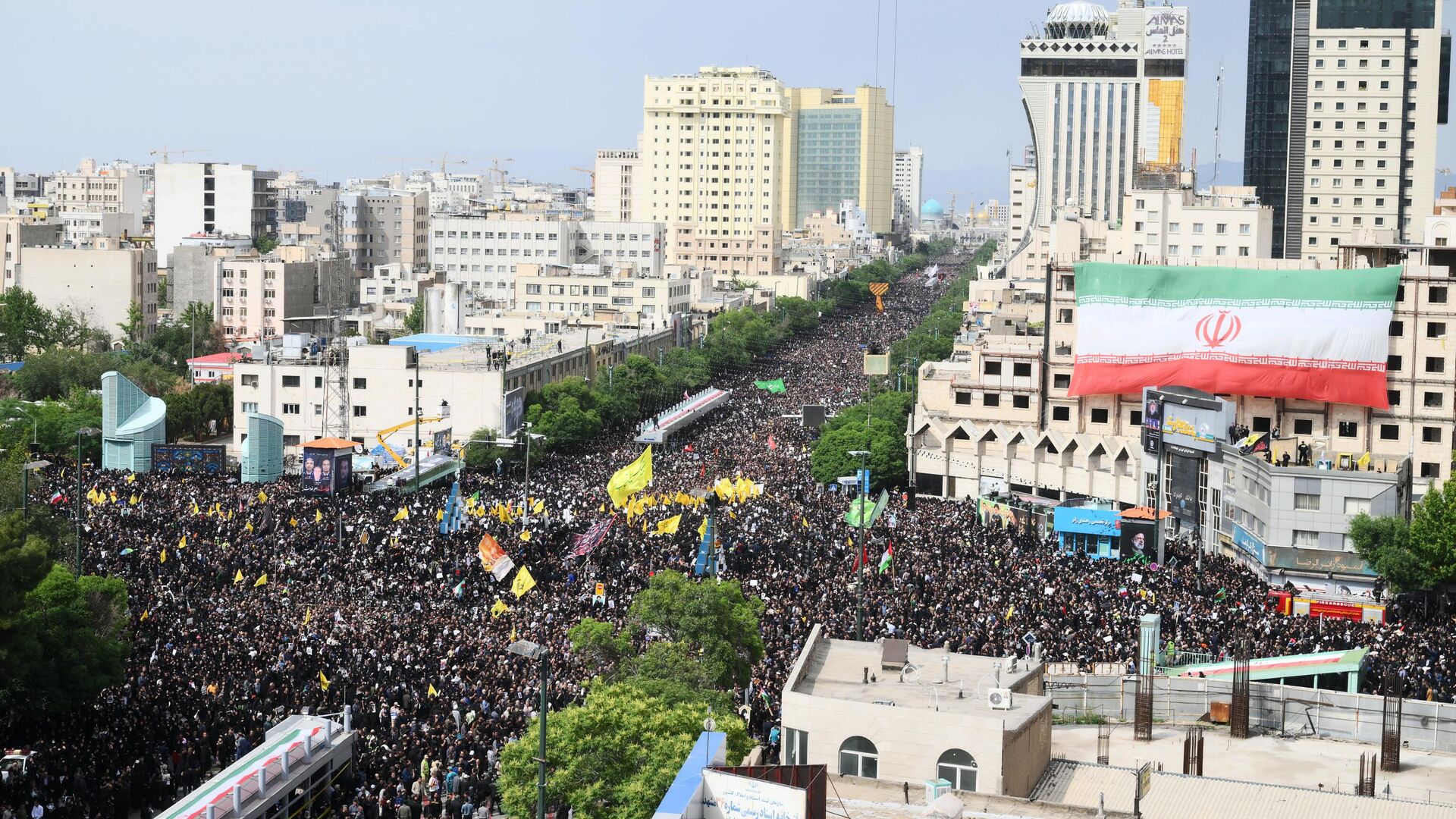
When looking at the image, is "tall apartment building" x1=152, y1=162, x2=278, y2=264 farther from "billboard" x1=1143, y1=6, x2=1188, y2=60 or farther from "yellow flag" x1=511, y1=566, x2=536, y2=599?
"yellow flag" x1=511, y1=566, x2=536, y2=599

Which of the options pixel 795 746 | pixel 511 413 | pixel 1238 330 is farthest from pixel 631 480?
pixel 795 746

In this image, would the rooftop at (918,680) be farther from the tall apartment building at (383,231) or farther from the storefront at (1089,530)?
the tall apartment building at (383,231)

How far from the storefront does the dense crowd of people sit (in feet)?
4.69

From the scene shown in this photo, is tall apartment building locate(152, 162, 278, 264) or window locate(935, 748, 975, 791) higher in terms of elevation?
tall apartment building locate(152, 162, 278, 264)

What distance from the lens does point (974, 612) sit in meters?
40.1

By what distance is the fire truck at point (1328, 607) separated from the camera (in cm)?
4138

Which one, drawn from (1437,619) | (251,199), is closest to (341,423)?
(1437,619)

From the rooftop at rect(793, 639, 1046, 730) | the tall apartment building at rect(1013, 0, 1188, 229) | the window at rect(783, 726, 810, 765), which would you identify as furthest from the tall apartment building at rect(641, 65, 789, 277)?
the window at rect(783, 726, 810, 765)

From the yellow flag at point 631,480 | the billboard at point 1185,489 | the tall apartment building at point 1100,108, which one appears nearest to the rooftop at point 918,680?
the yellow flag at point 631,480

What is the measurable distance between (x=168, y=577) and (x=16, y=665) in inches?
479

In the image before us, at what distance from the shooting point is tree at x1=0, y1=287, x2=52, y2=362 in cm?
10075

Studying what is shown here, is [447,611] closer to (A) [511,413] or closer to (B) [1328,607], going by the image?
(B) [1328,607]

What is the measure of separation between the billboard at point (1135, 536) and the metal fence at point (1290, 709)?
21961mm

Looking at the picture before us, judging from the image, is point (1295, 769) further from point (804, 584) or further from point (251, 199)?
point (251, 199)
